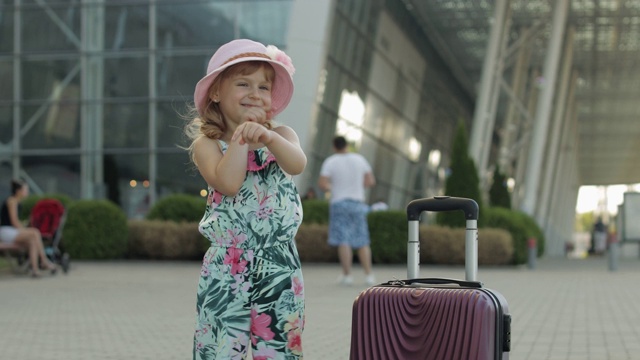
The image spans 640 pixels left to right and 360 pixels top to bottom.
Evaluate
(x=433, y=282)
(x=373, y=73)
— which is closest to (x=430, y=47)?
(x=373, y=73)

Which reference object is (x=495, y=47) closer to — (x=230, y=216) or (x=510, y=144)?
(x=510, y=144)

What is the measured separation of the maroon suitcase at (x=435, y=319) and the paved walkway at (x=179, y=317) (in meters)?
2.92

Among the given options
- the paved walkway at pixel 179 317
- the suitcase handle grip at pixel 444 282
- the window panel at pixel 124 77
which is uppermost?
the window panel at pixel 124 77

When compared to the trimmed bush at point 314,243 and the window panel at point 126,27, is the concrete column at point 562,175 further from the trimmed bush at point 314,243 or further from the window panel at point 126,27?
the trimmed bush at point 314,243

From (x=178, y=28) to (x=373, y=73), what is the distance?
966cm

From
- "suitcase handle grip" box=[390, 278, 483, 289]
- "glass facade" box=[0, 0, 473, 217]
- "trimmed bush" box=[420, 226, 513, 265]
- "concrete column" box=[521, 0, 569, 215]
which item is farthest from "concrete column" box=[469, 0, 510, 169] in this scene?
"suitcase handle grip" box=[390, 278, 483, 289]

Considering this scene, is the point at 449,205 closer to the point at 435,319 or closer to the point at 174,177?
the point at 435,319

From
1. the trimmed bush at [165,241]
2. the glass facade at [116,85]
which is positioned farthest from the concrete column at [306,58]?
the trimmed bush at [165,241]

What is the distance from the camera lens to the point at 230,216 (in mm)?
3824

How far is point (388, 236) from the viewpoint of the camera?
22438mm

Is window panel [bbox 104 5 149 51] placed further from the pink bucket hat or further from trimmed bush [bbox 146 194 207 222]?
the pink bucket hat

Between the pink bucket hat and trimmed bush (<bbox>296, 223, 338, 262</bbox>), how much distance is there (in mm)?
17952

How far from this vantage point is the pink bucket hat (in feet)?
12.6

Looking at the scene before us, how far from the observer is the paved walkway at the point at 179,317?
290 inches
